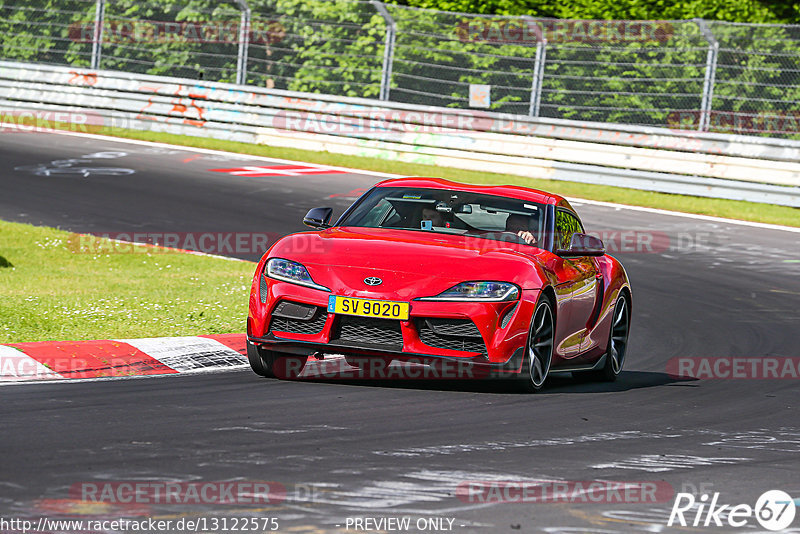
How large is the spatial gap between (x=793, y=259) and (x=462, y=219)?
8.76 metres

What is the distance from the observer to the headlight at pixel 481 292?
334 inches

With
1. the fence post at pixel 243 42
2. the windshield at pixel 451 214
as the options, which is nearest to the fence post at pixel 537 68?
the fence post at pixel 243 42

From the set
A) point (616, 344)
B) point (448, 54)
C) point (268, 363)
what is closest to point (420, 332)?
point (268, 363)

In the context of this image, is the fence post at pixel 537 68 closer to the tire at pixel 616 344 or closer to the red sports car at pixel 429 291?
the tire at pixel 616 344

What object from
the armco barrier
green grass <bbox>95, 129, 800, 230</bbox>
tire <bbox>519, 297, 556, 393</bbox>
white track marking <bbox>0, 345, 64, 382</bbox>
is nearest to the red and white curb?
white track marking <bbox>0, 345, 64, 382</bbox>

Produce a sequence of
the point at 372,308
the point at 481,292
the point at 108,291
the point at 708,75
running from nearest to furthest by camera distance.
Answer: the point at 372,308, the point at 481,292, the point at 108,291, the point at 708,75

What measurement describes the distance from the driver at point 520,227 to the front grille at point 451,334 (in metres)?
1.51

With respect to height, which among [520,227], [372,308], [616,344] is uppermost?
[520,227]

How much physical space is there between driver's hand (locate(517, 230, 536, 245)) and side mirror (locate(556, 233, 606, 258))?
22 cm

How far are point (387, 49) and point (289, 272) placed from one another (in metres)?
15.8

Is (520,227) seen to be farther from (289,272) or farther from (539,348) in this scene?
(289,272)

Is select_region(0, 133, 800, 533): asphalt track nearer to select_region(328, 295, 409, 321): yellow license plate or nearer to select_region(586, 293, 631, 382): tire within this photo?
select_region(586, 293, 631, 382): tire

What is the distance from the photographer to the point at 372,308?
841cm

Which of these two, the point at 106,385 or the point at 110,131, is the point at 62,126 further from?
the point at 106,385
